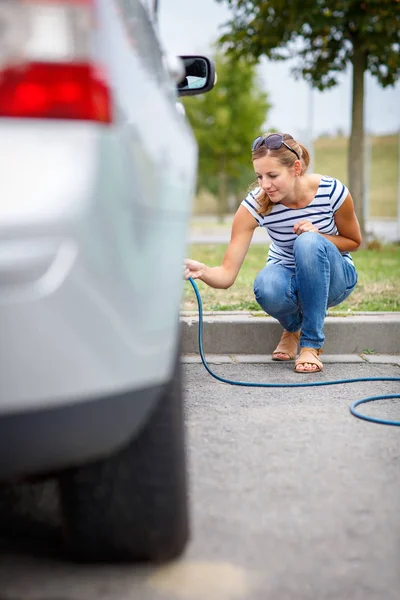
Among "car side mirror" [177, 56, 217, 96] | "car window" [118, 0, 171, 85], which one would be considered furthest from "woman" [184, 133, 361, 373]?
"car window" [118, 0, 171, 85]

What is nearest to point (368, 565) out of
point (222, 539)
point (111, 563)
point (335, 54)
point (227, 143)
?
point (222, 539)

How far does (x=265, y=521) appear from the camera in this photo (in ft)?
6.99

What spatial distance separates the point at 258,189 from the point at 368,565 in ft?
8.53

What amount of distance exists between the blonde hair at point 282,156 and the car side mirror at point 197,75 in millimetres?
471

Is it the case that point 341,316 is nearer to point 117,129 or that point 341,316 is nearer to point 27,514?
point 27,514

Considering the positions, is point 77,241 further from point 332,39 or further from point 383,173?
point 383,173

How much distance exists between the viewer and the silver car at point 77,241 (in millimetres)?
1313

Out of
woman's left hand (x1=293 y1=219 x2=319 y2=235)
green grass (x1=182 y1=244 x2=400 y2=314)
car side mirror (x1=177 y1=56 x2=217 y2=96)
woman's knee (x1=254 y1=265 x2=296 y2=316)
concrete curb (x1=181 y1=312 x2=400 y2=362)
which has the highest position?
car side mirror (x1=177 y1=56 x2=217 y2=96)

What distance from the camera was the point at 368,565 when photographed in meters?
1.86

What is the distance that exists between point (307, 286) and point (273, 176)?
1.95 ft

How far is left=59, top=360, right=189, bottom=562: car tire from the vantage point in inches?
68.6

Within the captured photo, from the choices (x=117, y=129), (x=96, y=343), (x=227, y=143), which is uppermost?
(x=117, y=129)

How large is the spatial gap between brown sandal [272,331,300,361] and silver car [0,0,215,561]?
280 cm

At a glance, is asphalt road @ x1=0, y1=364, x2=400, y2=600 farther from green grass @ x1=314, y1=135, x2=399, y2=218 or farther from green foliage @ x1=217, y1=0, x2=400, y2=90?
green grass @ x1=314, y1=135, x2=399, y2=218
